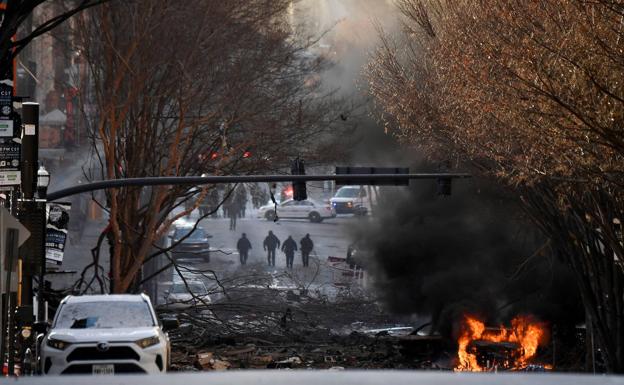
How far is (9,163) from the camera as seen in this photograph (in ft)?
66.0

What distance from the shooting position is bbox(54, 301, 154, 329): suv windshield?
54.2 feet

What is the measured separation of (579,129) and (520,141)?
3465mm

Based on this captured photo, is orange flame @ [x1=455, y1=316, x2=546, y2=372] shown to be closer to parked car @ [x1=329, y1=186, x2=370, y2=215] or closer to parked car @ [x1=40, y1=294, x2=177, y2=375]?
parked car @ [x1=40, y1=294, x2=177, y2=375]

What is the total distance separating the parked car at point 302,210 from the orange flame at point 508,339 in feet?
88.1

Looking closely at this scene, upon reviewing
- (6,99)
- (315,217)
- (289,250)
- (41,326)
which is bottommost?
(41,326)

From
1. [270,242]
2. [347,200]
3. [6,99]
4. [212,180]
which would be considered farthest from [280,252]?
[6,99]

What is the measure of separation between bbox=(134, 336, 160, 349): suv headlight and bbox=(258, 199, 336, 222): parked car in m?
48.4

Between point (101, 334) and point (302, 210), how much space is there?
165ft

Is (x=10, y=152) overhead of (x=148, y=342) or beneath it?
overhead

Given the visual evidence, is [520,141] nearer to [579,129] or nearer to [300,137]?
[579,129]

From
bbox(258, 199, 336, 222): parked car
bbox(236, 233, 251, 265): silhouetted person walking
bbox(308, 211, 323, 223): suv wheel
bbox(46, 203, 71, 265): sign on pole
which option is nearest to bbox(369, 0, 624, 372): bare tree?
bbox(46, 203, 71, 265): sign on pole

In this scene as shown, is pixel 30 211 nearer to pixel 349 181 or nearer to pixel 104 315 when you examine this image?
pixel 104 315

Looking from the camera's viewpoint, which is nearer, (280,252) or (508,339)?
(508,339)

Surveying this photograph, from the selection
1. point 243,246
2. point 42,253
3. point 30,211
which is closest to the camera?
point 30,211
